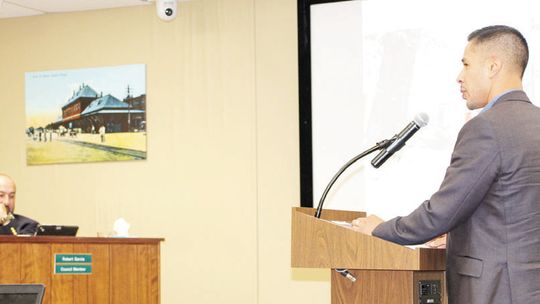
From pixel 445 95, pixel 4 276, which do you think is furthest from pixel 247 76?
pixel 4 276

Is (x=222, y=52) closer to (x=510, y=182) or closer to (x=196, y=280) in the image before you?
(x=196, y=280)

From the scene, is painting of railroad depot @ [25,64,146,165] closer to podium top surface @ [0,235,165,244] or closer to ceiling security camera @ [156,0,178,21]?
ceiling security camera @ [156,0,178,21]

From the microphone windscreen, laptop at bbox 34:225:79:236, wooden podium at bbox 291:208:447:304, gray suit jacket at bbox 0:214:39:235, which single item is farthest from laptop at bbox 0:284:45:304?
gray suit jacket at bbox 0:214:39:235

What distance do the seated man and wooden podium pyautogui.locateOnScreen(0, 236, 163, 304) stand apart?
69 cm

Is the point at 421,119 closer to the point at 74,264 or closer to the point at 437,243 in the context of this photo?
the point at 437,243

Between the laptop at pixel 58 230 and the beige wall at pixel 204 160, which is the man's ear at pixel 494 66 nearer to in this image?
the laptop at pixel 58 230

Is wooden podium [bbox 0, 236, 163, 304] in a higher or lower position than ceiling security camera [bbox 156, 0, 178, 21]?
lower

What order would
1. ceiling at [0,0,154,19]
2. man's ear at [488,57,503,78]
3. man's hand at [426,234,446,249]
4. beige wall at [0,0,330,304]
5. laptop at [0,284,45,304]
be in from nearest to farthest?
laptop at [0,284,45,304] → man's ear at [488,57,503,78] → man's hand at [426,234,446,249] → beige wall at [0,0,330,304] → ceiling at [0,0,154,19]

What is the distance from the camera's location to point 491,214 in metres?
2.81

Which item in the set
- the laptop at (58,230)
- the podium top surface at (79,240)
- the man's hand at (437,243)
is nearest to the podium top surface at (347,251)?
the man's hand at (437,243)

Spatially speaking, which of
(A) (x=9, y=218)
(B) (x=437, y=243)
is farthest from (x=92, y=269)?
(B) (x=437, y=243)

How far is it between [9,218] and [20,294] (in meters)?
3.77

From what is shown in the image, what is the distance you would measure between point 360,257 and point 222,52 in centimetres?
483

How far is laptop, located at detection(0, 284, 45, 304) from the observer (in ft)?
9.50
